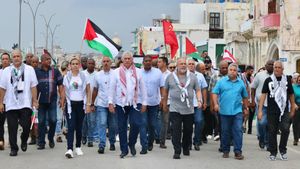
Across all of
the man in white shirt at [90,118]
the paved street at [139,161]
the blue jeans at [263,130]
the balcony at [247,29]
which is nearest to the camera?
the paved street at [139,161]

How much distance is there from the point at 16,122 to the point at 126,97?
207 cm

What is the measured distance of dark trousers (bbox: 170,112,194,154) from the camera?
11773 millimetres

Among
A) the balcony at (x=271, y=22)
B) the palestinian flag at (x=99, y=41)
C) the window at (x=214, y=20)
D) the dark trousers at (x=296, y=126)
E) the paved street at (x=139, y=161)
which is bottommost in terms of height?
the paved street at (x=139, y=161)

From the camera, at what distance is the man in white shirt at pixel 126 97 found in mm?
11703

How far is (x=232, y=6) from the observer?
79.8 m

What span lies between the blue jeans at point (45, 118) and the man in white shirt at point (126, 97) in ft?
6.49

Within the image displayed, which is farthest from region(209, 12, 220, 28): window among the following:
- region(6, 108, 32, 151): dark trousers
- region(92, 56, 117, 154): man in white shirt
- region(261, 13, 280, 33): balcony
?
region(6, 108, 32, 151): dark trousers

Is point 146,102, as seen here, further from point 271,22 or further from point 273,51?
point 273,51

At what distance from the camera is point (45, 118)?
530 inches

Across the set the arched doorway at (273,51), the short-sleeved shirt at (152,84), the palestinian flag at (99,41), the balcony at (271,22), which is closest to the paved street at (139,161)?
the short-sleeved shirt at (152,84)

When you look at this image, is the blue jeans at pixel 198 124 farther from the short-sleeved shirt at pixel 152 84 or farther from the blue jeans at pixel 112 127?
the blue jeans at pixel 112 127

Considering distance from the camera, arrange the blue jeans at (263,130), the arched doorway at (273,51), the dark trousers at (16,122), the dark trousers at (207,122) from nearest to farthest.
→ the dark trousers at (16,122)
the blue jeans at (263,130)
the dark trousers at (207,122)
the arched doorway at (273,51)

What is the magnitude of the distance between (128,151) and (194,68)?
99.0 inches

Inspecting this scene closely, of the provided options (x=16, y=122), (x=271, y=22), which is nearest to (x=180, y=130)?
(x=16, y=122)
